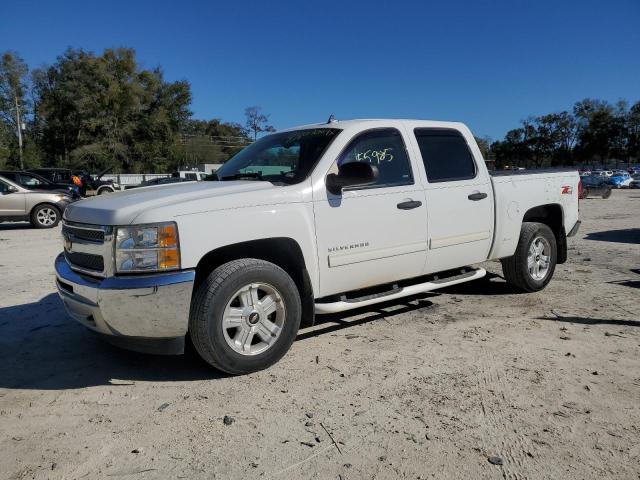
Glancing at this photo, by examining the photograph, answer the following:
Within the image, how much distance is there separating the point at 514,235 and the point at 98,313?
412 cm

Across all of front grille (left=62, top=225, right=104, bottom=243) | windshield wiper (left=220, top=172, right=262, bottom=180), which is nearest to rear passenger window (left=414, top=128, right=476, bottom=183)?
windshield wiper (left=220, top=172, right=262, bottom=180)

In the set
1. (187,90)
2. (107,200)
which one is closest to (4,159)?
(187,90)

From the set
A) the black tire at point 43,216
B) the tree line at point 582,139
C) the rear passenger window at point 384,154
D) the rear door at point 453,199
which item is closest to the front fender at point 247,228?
the rear passenger window at point 384,154

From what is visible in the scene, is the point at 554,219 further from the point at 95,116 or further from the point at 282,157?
the point at 95,116

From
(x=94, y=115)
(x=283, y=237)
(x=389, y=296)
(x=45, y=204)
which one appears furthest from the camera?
(x=94, y=115)

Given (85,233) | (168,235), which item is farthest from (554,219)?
(85,233)

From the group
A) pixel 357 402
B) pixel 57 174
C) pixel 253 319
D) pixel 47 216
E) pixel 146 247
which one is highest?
pixel 57 174

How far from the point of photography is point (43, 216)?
13820mm

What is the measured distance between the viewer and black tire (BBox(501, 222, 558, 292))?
551cm

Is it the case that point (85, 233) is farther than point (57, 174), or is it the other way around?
point (57, 174)

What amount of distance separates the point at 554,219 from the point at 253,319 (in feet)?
13.7

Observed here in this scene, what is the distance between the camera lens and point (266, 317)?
3650 millimetres

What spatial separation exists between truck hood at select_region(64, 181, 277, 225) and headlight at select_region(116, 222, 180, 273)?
0.09 meters

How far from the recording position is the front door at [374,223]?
12.9 ft
